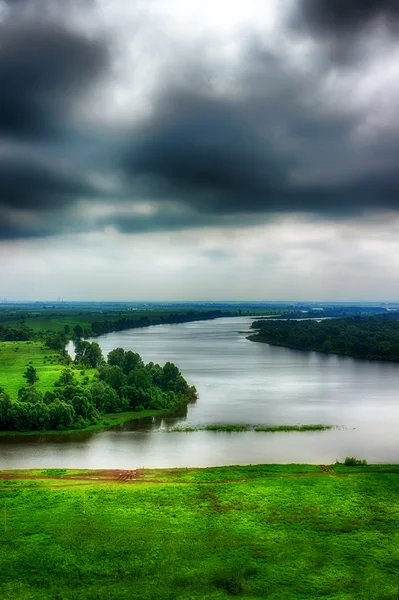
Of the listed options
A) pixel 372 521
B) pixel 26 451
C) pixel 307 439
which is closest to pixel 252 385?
pixel 307 439

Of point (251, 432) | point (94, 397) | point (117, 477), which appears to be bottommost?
point (251, 432)

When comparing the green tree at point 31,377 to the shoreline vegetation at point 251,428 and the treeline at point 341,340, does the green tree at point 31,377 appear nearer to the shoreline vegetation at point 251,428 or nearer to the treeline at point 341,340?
the shoreline vegetation at point 251,428

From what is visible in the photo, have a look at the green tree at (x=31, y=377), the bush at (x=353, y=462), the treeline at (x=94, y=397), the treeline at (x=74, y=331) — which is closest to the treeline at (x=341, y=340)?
the treeline at (x=74, y=331)

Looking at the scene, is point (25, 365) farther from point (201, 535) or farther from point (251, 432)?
point (201, 535)

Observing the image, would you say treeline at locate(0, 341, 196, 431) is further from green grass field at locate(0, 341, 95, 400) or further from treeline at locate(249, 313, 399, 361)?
treeline at locate(249, 313, 399, 361)

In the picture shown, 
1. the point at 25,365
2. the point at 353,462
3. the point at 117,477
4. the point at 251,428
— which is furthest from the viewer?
the point at 25,365

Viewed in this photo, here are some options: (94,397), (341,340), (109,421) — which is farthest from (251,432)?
(341,340)
